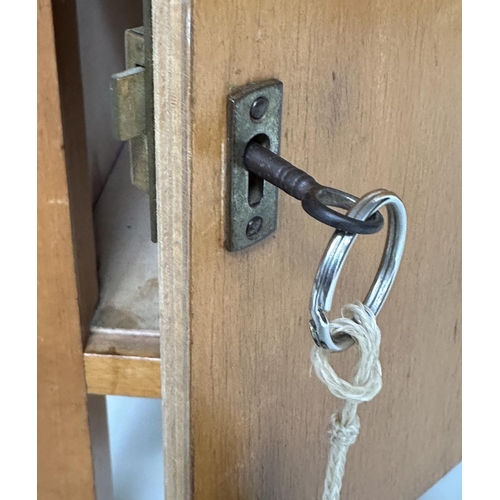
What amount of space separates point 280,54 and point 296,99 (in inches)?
1.0

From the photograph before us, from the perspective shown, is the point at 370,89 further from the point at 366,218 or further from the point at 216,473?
the point at 216,473

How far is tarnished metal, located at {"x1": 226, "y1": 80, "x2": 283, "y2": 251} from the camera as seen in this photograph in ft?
0.93

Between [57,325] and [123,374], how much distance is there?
54 millimetres

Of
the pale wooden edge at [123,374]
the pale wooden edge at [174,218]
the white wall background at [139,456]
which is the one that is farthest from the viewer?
the white wall background at [139,456]

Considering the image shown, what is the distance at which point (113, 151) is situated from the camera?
0.61 metres

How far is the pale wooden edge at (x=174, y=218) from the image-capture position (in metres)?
0.26

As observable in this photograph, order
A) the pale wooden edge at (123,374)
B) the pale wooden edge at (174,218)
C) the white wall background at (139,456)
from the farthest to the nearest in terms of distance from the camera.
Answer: the white wall background at (139,456), the pale wooden edge at (123,374), the pale wooden edge at (174,218)

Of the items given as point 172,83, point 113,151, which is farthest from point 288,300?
point 113,151

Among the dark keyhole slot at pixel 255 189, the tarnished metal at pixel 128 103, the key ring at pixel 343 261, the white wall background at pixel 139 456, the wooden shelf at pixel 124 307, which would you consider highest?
the tarnished metal at pixel 128 103

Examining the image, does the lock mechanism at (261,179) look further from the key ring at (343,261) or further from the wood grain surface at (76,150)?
the wood grain surface at (76,150)

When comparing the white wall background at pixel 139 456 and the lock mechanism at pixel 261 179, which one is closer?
the lock mechanism at pixel 261 179

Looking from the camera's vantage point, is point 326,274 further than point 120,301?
No

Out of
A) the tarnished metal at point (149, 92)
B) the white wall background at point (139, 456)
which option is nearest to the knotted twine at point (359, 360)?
the tarnished metal at point (149, 92)

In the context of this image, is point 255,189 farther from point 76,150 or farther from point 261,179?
point 76,150
